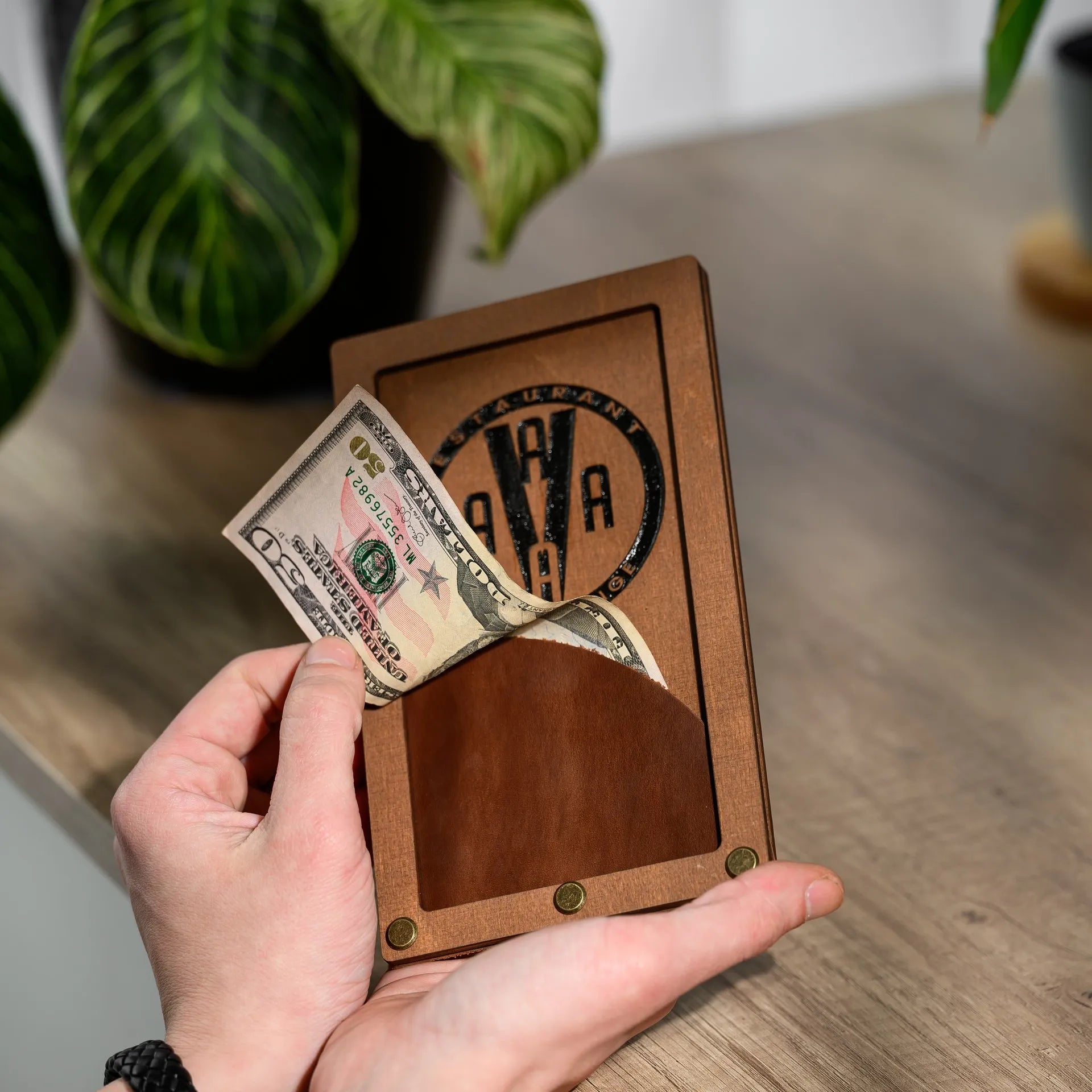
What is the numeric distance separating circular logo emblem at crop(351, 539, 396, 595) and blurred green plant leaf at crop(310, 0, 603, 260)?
236 mm

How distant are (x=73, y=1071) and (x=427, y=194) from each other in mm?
644

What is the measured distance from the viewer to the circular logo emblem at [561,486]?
2.03 feet

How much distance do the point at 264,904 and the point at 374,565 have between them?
0.17m

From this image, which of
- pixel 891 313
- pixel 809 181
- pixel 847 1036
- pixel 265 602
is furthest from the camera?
pixel 809 181

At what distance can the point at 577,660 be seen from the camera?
24.1 inches

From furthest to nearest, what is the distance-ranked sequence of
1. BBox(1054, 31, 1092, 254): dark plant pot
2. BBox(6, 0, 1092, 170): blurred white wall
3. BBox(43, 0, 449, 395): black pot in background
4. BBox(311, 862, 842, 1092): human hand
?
BBox(6, 0, 1092, 170): blurred white wall, BBox(1054, 31, 1092, 254): dark plant pot, BBox(43, 0, 449, 395): black pot in background, BBox(311, 862, 842, 1092): human hand

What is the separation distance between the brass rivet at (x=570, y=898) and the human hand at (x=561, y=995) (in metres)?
0.07

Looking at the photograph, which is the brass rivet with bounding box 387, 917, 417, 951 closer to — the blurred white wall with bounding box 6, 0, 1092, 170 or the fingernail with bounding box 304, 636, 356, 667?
→ the fingernail with bounding box 304, 636, 356, 667

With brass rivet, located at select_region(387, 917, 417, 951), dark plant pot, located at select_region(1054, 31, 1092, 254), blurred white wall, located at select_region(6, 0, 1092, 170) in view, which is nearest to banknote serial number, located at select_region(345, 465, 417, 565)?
brass rivet, located at select_region(387, 917, 417, 951)

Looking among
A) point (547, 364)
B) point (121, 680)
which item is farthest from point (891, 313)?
point (121, 680)

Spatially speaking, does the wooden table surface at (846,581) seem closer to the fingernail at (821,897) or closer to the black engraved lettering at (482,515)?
the fingernail at (821,897)

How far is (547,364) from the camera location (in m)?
0.64

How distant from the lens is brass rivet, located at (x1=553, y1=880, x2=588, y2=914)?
58cm

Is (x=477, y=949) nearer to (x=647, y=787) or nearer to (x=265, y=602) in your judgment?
(x=647, y=787)
